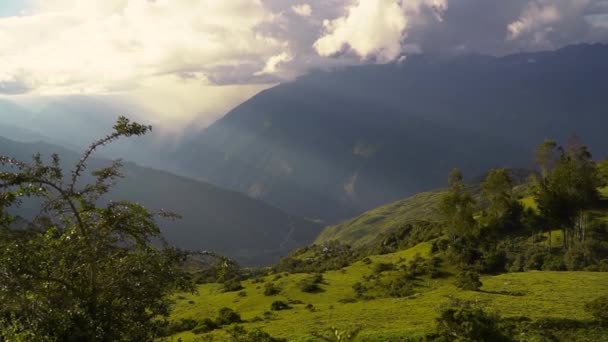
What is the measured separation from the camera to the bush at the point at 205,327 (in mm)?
41928

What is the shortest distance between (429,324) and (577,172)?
232 ft

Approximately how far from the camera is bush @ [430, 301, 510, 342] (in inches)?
931

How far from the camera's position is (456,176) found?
339 ft

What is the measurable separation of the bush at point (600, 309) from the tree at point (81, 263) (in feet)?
85.1

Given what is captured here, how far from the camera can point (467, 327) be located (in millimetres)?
23906

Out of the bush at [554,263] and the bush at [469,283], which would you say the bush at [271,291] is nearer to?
the bush at [469,283]

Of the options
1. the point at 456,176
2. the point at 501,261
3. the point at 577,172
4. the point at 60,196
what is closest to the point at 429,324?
the point at 60,196

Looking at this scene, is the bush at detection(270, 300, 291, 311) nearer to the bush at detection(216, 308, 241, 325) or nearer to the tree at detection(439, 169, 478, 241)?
the bush at detection(216, 308, 241, 325)

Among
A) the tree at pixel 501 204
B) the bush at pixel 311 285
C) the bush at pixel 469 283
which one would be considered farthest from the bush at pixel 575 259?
the bush at pixel 311 285

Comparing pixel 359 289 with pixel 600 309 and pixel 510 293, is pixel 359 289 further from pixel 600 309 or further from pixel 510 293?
pixel 600 309

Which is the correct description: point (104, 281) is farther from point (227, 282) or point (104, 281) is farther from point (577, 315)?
point (227, 282)

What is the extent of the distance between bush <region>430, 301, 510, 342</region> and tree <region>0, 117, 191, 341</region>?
50.4 ft

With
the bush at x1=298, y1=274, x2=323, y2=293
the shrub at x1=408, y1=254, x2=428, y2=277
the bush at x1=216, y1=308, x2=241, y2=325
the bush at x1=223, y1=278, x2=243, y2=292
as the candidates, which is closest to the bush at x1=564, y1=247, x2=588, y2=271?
the shrub at x1=408, y1=254, x2=428, y2=277

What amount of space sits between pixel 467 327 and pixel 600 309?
439 inches
